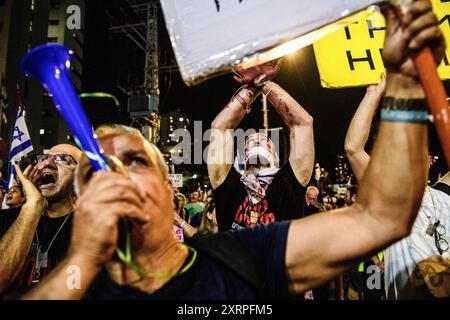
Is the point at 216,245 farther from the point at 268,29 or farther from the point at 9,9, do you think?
the point at 9,9

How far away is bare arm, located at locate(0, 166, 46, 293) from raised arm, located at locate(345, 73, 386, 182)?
7.60 feet

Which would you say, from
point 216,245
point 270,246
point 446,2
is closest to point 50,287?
point 216,245

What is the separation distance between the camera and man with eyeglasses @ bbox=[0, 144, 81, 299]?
7.79 feet

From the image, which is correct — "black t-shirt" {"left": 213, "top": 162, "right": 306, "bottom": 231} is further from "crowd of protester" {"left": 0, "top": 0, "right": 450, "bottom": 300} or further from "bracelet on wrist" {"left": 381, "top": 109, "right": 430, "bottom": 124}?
"bracelet on wrist" {"left": 381, "top": 109, "right": 430, "bottom": 124}

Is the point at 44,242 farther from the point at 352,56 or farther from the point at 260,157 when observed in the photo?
the point at 352,56

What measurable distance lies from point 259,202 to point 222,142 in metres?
0.64

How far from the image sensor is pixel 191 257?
151 centimetres

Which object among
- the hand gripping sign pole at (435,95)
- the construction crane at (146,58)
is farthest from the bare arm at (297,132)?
Answer: the construction crane at (146,58)

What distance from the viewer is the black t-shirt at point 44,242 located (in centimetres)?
277

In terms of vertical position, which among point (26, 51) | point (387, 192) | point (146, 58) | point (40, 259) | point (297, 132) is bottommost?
point (40, 259)

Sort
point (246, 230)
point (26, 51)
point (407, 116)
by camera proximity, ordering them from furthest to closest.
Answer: point (26, 51) → point (246, 230) → point (407, 116)

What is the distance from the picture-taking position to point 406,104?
125 centimetres

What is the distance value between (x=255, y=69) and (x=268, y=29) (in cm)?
85

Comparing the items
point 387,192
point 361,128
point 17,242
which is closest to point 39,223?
point 17,242
